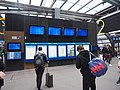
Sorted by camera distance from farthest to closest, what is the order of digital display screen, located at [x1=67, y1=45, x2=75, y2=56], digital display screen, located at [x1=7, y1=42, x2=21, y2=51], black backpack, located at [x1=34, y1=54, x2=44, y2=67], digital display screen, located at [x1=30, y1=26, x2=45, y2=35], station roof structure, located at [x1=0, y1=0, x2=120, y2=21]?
1. station roof structure, located at [x1=0, y1=0, x2=120, y2=21]
2. digital display screen, located at [x1=67, y1=45, x2=75, y2=56]
3. digital display screen, located at [x1=30, y1=26, x2=45, y2=35]
4. digital display screen, located at [x1=7, y1=42, x2=21, y2=51]
5. black backpack, located at [x1=34, y1=54, x2=44, y2=67]

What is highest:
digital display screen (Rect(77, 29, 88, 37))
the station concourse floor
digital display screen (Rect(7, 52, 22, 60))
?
digital display screen (Rect(77, 29, 88, 37))

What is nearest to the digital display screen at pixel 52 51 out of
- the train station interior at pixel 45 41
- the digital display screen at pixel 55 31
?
the train station interior at pixel 45 41

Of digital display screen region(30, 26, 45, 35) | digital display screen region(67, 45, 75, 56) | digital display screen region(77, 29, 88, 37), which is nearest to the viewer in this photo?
digital display screen region(30, 26, 45, 35)

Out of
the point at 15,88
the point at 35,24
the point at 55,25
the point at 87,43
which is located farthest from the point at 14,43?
the point at 87,43

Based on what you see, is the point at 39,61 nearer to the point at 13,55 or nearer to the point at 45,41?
the point at 13,55

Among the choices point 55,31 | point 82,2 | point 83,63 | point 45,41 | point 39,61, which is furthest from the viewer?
point 82,2

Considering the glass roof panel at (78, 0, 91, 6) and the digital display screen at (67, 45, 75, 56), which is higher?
the glass roof panel at (78, 0, 91, 6)

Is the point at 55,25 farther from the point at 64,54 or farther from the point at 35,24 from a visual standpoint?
the point at 64,54

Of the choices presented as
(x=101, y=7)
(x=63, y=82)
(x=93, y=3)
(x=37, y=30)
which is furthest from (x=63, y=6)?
(x=63, y=82)

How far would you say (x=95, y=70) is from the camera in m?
3.14

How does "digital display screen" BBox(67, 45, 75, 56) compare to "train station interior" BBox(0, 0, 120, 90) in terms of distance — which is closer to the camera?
"train station interior" BBox(0, 0, 120, 90)

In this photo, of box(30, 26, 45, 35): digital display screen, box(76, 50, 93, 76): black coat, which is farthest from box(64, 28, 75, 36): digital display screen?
box(76, 50, 93, 76): black coat

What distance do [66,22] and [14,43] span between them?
427 centimetres

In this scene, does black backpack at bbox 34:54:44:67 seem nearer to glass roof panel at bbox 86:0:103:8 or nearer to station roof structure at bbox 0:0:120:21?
station roof structure at bbox 0:0:120:21
